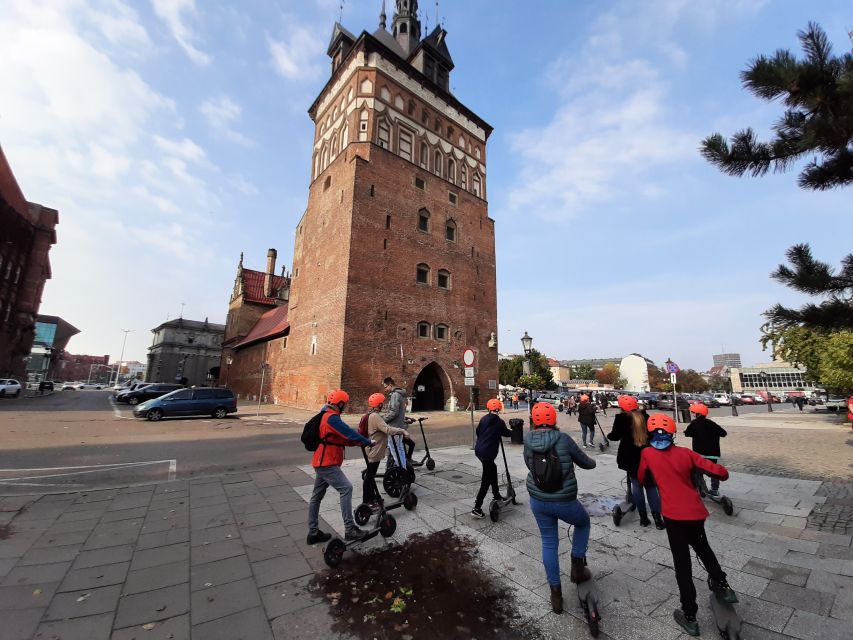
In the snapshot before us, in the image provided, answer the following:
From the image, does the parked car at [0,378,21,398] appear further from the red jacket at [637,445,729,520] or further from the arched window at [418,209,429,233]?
the red jacket at [637,445,729,520]

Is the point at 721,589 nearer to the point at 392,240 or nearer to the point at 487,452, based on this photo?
the point at 487,452

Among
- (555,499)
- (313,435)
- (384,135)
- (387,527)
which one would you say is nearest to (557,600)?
(555,499)

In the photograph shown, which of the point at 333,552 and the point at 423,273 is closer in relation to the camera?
the point at 333,552

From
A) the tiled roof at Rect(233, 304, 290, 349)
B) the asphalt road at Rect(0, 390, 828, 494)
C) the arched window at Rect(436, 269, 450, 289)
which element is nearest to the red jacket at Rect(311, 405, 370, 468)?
the asphalt road at Rect(0, 390, 828, 494)

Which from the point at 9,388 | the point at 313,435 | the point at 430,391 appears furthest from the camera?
the point at 9,388

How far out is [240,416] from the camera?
20.1m

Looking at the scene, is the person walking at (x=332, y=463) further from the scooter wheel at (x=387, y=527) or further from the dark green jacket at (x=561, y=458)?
the dark green jacket at (x=561, y=458)

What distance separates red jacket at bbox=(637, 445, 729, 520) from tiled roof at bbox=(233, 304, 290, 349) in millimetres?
28941

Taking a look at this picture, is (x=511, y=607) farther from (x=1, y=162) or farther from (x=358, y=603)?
(x=1, y=162)

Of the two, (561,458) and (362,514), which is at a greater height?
(561,458)

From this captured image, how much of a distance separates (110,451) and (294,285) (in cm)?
2020

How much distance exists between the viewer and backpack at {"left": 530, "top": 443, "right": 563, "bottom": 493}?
3172 millimetres

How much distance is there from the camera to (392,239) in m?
23.9

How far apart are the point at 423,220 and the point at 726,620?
2536 cm
